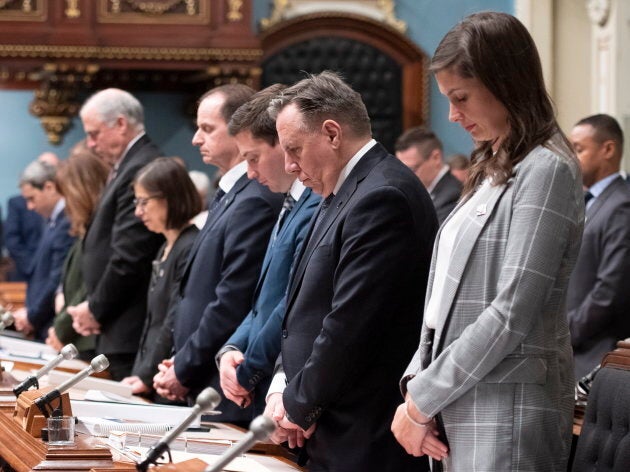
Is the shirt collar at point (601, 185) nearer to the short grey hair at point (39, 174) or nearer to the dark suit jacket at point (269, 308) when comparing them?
the dark suit jacket at point (269, 308)

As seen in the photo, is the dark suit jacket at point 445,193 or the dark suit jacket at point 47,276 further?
the dark suit jacket at point 47,276

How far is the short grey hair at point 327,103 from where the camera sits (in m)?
3.28

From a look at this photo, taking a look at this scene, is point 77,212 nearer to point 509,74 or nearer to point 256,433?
point 509,74

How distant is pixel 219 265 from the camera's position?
14.3 ft

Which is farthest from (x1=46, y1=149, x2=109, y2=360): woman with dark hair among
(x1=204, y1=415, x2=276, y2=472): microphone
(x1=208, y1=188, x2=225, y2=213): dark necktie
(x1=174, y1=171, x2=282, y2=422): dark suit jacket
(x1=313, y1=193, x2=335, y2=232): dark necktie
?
(x1=204, y1=415, x2=276, y2=472): microphone

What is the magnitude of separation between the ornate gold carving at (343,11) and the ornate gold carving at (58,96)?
5.56ft

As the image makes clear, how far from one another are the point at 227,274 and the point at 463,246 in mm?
1601

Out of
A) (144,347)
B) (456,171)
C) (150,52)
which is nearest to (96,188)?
(144,347)

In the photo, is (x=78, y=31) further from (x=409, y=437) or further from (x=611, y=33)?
(x=409, y=437)

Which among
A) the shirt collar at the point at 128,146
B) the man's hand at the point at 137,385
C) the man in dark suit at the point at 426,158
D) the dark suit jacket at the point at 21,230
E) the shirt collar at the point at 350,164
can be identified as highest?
the shirt collar at the point at 350,164

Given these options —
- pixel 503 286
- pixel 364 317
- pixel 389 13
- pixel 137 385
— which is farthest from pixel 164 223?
pixel 389 13

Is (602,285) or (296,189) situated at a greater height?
(296,189)

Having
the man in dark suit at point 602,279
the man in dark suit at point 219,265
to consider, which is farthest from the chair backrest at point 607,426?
the man in dark suit at point 602,279

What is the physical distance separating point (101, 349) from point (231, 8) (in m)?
5.34
